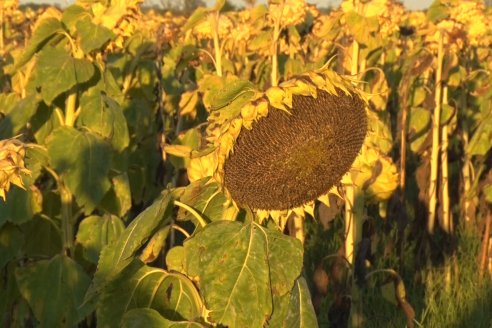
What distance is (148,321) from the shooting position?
2.04 metres

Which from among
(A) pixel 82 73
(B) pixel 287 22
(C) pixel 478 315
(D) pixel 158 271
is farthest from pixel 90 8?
(C) pixel 478 315

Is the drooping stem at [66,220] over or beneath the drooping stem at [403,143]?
over

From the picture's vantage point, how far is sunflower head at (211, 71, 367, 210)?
198 centimetres

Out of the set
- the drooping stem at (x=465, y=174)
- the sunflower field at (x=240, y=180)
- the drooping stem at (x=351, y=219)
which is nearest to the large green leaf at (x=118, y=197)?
the sunflower field at (x=240, y=180)

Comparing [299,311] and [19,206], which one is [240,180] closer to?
[299,311]

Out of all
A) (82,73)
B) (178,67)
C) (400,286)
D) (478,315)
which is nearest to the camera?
(82,73)

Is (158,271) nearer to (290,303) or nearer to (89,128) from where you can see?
(290,303)

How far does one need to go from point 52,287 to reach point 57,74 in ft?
2.72

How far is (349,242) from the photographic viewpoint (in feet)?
12.3

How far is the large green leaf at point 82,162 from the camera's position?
3.39 m

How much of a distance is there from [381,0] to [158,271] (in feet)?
6.97

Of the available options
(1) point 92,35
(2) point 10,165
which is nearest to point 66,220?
(1) point 92,35

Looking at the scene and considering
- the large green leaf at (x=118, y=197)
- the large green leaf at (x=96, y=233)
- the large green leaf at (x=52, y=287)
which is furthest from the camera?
the large green leaf at (x=118, y=197)

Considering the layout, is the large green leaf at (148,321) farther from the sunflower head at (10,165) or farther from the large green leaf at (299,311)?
the sunflower head at (10,165)
